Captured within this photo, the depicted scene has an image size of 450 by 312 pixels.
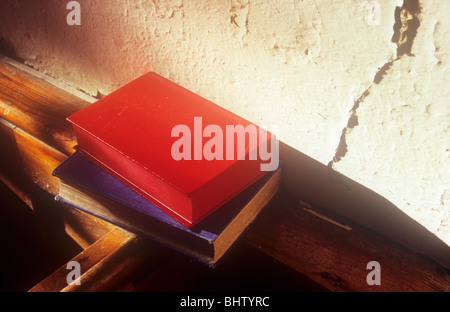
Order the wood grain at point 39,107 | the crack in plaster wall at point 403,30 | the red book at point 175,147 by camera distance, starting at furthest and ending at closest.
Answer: the wood grain at point 39,107 → the red book at point 175,147 → the crack in plaster wall at point 403,30

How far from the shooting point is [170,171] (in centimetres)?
67

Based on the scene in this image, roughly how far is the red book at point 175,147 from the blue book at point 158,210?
2 cm

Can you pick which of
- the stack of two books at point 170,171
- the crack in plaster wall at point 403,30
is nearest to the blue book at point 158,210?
the stack of two books at point 170,171

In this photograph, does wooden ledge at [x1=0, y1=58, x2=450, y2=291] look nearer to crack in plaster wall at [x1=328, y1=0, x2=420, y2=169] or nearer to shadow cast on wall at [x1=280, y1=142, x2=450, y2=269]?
shadow cast on wall at [x1=280, y1=142, x2=450, y2=269]

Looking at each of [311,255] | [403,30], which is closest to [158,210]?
[311,255]

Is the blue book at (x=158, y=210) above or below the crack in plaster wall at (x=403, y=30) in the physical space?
below

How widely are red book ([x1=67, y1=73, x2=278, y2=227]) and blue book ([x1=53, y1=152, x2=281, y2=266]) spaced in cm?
2

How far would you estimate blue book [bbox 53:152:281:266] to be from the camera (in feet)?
2.24

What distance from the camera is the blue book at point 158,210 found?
68 cm

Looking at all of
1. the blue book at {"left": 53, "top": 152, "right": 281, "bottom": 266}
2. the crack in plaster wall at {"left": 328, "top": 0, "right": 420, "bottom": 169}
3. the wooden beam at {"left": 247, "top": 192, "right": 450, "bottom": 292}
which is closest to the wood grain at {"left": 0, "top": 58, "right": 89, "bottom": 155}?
the blue book at {"left": 53, "top": 152, "right": 281, "bottom": 266}

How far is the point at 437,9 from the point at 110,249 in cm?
74

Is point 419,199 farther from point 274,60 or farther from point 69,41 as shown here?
point 69,41

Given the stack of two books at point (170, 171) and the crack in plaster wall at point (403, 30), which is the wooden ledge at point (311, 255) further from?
the crack in plaster wall at point (403, 30)

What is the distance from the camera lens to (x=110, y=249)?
0.80m
